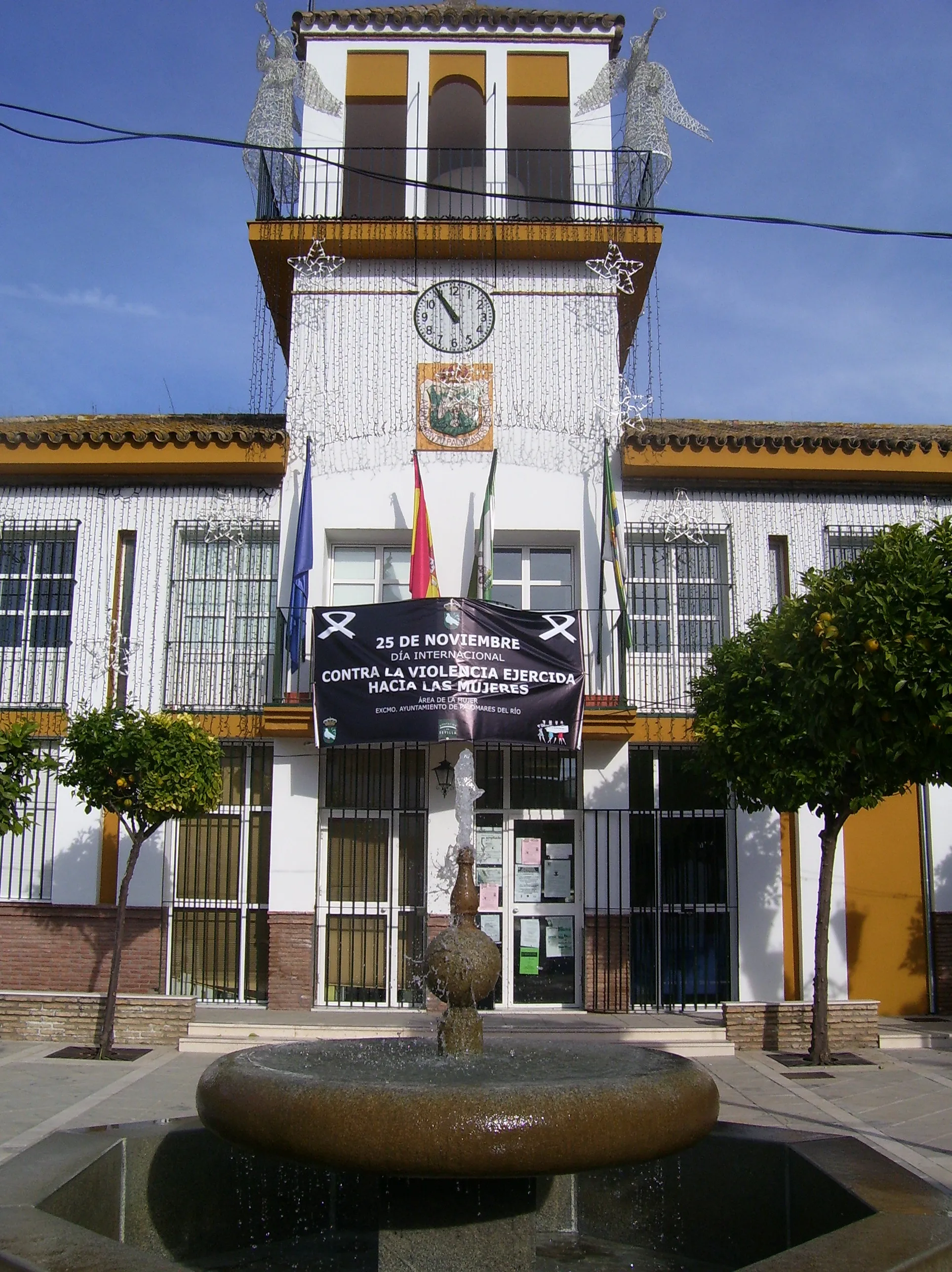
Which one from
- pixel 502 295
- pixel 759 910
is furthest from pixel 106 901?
pixel 502 295

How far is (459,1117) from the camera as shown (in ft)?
14.2

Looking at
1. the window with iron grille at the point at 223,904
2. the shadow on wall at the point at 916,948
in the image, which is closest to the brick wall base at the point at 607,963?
the shadow on wall at the point at 916,948

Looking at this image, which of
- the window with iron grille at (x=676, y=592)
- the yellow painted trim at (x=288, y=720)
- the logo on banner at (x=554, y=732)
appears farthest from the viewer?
the window with iron grille at (x=676, y=592)

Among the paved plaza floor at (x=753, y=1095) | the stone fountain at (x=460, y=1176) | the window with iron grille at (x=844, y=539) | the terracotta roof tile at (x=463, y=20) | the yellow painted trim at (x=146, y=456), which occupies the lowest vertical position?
the paved plaza floor at (x=753, y=1095)

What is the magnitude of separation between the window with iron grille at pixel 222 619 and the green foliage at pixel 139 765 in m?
2.25

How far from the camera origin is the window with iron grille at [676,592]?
1412cm

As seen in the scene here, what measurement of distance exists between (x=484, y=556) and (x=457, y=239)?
13.1 ft

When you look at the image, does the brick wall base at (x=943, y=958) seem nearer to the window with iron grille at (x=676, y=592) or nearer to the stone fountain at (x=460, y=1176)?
the window with iron grille at (x=676, y=592)

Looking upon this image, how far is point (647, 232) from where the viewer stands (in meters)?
14.5

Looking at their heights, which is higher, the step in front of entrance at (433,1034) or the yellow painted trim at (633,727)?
the yellow painted trim at (633,727)

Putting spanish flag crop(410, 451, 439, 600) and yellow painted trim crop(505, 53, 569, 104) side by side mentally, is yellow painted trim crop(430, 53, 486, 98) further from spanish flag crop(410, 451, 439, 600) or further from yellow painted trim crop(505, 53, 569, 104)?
spanish flag crop(410, 451, 439, 600)

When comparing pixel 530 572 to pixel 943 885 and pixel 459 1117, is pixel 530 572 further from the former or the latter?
pixel 459 1117

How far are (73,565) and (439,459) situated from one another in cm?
447

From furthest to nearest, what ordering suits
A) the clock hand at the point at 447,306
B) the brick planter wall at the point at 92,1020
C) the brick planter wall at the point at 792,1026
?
1. the clock hand at the point at 447,306
2. the brick planter wall at the point at 92,1020
3. the brick planter wall at the point at 792,1026
